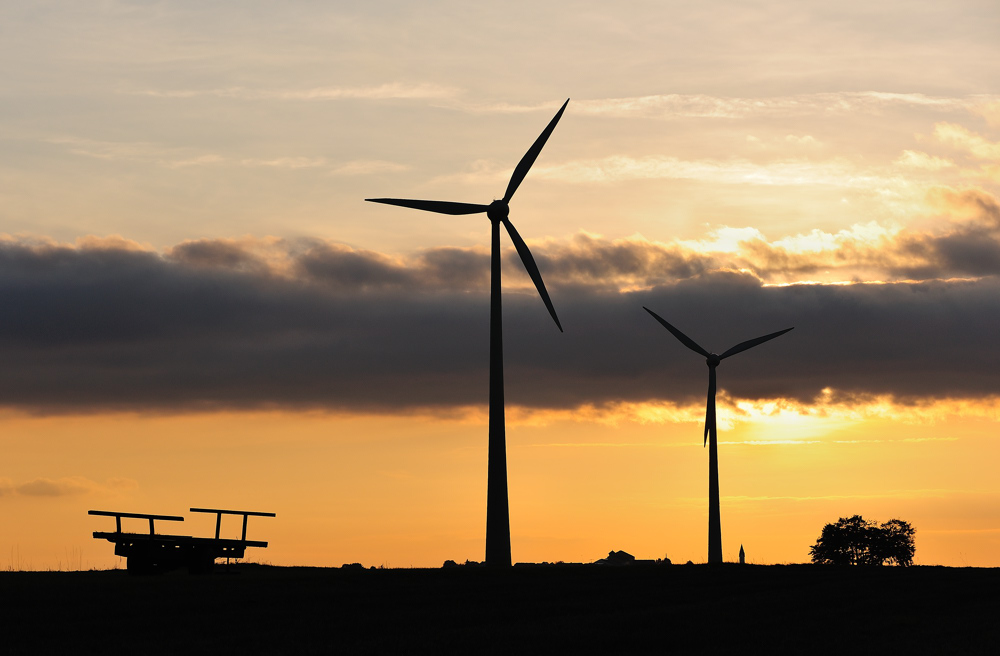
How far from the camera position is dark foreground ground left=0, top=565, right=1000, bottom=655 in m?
33.0

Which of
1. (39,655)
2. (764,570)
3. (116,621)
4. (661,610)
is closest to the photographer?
(39,655)

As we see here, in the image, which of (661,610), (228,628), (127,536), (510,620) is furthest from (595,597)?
(127,536)

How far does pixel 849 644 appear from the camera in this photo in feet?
Answer: 113

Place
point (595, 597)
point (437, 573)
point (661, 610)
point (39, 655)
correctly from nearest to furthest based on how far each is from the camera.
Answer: point (39, 655)
point (661, 610)
point (595, 597)
point (437, 573)

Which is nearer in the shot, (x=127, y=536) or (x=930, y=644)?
(x=930, y=644)

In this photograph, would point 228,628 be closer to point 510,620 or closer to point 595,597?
point 510,620

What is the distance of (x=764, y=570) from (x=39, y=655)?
4029cm

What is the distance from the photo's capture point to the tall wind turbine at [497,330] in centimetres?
6525

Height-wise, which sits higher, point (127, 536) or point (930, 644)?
point (127, 536)

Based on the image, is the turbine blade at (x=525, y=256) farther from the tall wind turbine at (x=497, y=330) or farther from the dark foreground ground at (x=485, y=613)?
the dark foreground ground at (x=485, y=613)

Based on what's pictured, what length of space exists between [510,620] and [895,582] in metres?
24.5

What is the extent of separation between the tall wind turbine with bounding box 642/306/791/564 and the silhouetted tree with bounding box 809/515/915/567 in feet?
257

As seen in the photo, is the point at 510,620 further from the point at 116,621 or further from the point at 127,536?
the point at 127,536

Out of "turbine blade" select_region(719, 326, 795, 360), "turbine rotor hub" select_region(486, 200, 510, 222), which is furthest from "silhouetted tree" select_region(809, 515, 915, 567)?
"turbine rotor hub" select_region(486, 200, 510, 222)
